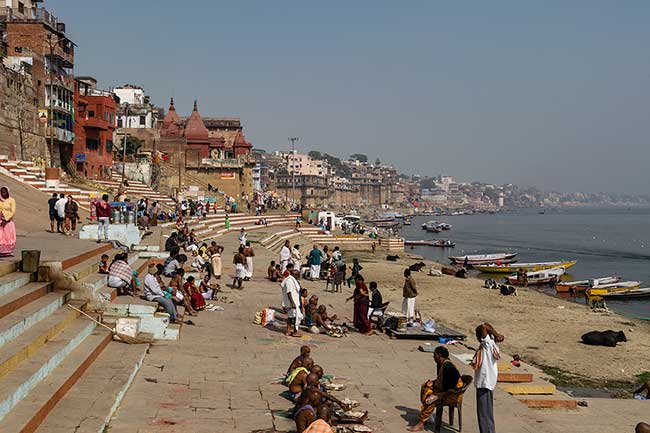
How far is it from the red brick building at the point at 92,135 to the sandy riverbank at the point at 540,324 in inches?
705

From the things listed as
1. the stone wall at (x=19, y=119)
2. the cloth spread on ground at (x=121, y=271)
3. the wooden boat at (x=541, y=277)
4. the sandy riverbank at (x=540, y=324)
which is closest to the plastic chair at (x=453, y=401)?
the cloth spread on ground at (x=121, y=271)

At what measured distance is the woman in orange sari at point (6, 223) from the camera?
1059 centimetres

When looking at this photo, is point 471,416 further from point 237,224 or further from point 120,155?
point 120,155

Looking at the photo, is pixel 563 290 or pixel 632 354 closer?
pixel 632 354

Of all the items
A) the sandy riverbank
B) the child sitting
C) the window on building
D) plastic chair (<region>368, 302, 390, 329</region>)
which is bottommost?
the sandy riverbank

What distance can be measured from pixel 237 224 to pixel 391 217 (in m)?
101

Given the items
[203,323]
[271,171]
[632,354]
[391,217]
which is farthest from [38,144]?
[271,171]

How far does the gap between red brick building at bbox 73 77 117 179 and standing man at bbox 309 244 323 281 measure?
21.7 m

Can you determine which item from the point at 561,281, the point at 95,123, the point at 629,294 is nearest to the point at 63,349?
the point at 629,294

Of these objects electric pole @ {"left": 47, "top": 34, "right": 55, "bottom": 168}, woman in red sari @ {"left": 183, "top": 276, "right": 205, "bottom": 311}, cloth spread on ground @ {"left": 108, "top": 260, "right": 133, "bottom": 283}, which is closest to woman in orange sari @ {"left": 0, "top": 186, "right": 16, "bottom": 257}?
cloth spread on ground @ {"left": 108, "top": 260, "right": 133, "bottom": 283}

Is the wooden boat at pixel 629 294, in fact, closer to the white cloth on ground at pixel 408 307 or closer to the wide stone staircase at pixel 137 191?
the white cloth on ground at pixel 408 307

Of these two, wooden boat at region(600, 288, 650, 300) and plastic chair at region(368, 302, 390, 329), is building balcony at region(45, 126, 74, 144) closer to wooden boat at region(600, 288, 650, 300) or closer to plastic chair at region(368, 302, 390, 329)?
plastic chair at region(368, 302, 390, 329)

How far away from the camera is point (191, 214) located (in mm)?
36938

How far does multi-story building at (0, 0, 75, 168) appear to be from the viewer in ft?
113
